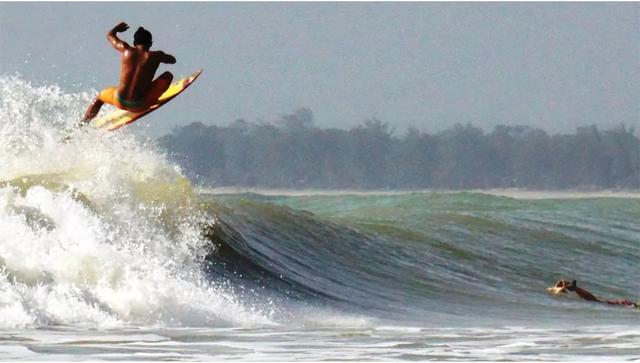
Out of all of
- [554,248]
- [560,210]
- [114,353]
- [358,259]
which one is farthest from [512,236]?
[114,353]

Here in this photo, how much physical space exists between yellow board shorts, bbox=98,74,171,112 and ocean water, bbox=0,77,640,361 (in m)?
0.90

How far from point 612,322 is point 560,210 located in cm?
1613

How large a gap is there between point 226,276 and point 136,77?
2186mm

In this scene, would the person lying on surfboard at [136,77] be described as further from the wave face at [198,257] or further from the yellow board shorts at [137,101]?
the wave face at [198,257]

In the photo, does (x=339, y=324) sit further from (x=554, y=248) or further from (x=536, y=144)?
(x=536, y=144)

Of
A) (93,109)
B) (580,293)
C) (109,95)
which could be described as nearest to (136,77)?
(109,95)

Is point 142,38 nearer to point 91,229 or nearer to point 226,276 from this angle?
point 91,229

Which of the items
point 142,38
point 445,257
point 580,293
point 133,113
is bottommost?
point 580,293

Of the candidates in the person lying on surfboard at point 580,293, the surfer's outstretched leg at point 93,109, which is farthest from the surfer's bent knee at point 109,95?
the person lying on surfboard at point 580,293

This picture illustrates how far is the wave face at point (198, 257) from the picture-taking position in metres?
12.1

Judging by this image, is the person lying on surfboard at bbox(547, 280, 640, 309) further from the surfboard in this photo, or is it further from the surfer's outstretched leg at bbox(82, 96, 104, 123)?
the surfer's outstretched leg at bbox(82, 96, 104, 123)

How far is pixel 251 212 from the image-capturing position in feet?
61.4

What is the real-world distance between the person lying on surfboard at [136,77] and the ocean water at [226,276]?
36.8 inches

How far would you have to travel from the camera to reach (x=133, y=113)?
14.8 metres
